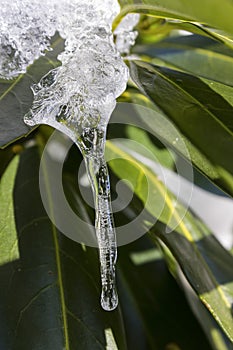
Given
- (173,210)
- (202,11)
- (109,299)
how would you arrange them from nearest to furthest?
(202,11)
(109,299)
(173,210)

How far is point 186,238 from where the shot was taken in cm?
83

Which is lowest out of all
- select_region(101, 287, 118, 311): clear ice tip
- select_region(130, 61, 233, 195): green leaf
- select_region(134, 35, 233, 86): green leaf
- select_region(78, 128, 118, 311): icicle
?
select_region(101, 287, 118, 311): clear ice tip

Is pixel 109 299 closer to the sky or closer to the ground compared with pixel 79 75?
closer to the ground

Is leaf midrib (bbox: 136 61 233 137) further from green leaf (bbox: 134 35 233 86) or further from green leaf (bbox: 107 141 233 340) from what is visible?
green leaf (bbox: 107 141 233 340)

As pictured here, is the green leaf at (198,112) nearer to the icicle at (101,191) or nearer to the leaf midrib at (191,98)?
the leaf midrib at (191,98)

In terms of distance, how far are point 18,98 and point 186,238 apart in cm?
34

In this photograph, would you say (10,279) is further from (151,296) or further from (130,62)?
(151,296)

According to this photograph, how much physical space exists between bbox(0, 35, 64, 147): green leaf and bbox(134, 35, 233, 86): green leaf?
208mm

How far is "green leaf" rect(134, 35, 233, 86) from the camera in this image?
79cm

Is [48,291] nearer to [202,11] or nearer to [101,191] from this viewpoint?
[101,191]

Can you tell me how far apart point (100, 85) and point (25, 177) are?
0.20m

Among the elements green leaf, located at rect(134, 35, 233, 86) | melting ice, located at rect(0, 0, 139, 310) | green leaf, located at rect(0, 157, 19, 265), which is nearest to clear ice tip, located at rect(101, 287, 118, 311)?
melting ice, located at rect(0, 0, 139, 310)

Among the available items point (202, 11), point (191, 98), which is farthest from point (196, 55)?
point (202, 11)

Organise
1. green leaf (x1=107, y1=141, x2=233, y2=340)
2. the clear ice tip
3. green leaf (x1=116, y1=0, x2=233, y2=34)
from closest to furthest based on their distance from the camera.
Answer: green leaf (x1=116, y1=0, x2=233, y2=34)
the clear ice tip
green leaf (x1=107, y1=141, x2=233, y2=340)
